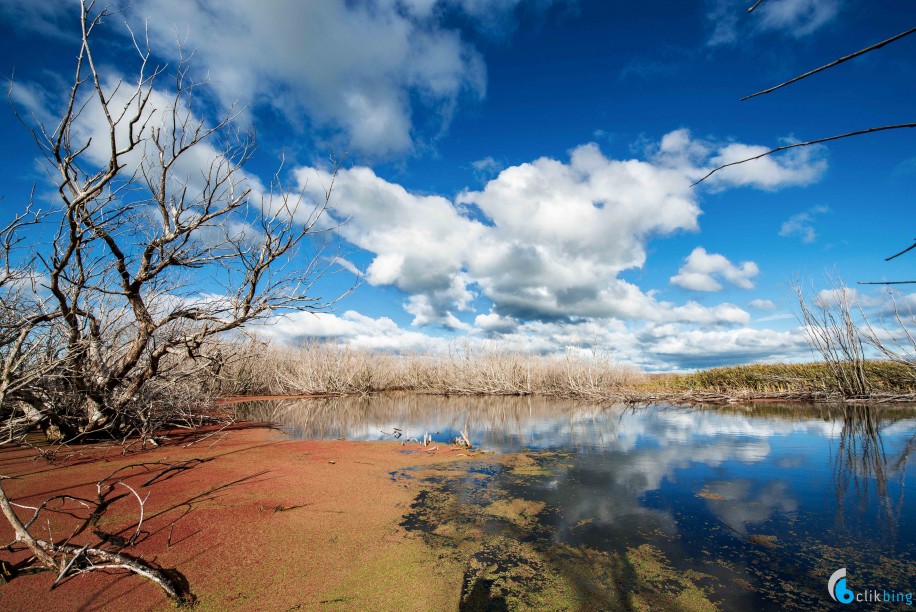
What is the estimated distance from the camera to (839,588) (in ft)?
8.61

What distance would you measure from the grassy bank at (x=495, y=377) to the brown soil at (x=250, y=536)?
1348cm

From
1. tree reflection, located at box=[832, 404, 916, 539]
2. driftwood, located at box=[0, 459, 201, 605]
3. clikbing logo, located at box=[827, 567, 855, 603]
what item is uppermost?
driftwood, located at box=[0, 459, 201, 605]

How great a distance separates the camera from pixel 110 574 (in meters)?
2.57

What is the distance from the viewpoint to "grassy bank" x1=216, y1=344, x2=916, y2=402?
17384mm

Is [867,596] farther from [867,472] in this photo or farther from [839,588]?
[867,472]

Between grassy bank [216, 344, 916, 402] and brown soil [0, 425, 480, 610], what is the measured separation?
531 inches

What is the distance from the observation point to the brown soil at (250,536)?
2.44 m

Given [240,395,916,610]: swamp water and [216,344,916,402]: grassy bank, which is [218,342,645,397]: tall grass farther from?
[240,395,916,610]: swamp water

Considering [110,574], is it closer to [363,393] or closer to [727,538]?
[727,538]

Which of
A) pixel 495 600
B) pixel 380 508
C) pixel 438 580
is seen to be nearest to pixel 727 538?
pixel 495 600

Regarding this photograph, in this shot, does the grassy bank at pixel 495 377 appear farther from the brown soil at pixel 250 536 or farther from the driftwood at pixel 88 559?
the driftwood at pixel 88 559

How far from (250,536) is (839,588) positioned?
431 centimetres

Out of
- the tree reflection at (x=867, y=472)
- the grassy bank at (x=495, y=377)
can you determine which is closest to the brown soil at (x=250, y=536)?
the tree reflection at (x=867, y=472)

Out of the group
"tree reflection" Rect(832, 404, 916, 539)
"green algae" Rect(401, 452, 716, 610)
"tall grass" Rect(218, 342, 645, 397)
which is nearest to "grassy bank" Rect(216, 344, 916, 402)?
"tall grass" Rect(218, 342, 645, 397)
